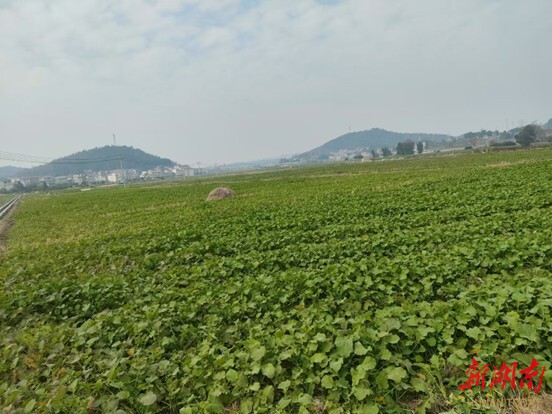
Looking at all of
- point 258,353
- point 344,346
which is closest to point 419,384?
point 344,346

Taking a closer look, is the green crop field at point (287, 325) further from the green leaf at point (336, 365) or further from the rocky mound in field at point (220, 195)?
the rocky mound in field at point (220, 195)

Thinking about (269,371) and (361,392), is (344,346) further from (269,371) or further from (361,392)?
(269,371)

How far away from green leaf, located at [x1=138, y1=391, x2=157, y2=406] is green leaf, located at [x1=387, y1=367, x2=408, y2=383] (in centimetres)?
257

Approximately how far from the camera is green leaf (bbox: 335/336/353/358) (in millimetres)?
3587

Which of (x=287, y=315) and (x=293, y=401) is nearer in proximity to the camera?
(x=293, y=401)

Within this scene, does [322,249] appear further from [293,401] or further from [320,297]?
[293,401]

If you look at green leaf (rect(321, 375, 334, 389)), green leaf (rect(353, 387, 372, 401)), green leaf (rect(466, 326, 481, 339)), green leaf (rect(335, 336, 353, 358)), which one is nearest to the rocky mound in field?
green leaf (rect(335, 336, 353, 358))

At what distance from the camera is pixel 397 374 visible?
11.0 ft

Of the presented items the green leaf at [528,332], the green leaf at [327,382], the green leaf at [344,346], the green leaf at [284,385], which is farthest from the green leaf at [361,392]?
the green leaf at [528,332]

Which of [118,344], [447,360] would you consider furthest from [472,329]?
[118,344]

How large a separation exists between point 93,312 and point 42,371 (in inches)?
72.5

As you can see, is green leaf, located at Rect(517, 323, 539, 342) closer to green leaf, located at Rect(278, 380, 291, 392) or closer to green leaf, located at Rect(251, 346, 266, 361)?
green leaf, located at Rect(278, 380, 291, 392)

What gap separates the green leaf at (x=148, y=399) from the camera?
11.5 feet

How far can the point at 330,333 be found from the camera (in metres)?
4.21
